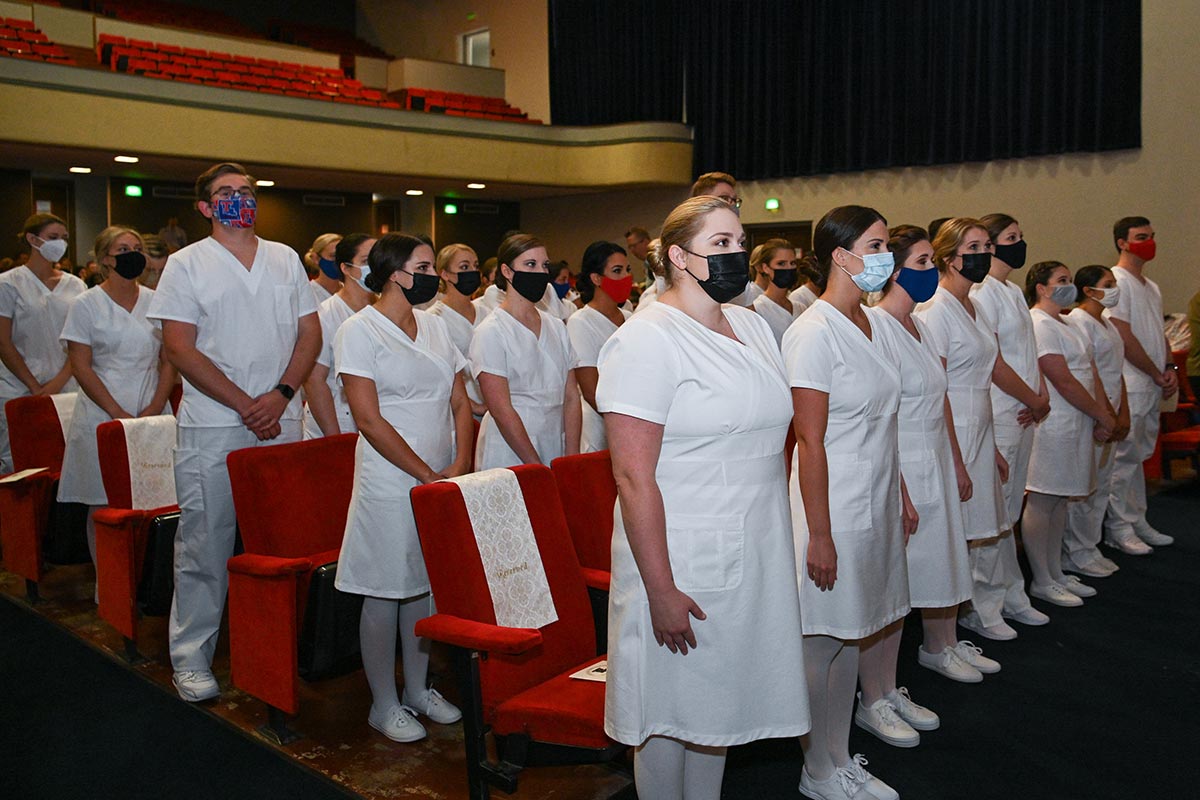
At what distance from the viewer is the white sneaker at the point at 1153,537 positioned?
565 cm

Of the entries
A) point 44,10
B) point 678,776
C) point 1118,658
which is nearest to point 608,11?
point 44,10

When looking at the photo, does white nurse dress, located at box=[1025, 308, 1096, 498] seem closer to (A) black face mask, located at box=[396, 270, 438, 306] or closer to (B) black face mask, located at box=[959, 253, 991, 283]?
(B) black face mask, located at box=[959, 253, 991, 283]

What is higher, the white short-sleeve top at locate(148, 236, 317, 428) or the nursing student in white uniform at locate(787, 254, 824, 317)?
the nursing student in white uniform at locate(787, 254, 824, 317)

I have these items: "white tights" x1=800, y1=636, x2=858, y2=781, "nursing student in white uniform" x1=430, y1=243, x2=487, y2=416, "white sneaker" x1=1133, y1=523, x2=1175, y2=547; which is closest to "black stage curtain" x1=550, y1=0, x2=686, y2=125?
"nursing student in white uniform" x1=430, y1=243, x2=487, y2=416

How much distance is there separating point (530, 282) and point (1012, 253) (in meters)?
2.12

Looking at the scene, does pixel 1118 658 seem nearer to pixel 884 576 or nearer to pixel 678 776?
pixel 884 576

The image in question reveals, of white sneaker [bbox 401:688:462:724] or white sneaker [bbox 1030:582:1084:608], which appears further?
white sneaker [bbox 1030:582:1084:608]

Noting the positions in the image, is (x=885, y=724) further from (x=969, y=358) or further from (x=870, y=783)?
(x=969, y=358)

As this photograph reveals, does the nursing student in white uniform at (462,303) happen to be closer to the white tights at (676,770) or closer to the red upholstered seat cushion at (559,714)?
the red upholstered seat cushion at (559,714)

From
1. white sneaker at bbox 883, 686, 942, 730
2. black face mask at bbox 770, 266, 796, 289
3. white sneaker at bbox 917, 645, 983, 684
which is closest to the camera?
white sneaker at bbox 883, 686, 942, 730

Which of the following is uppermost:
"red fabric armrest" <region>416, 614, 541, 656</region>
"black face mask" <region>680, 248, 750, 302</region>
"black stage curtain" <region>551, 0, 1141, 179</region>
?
"black stage curtain" <region>551, 0, 1141, 179</region>

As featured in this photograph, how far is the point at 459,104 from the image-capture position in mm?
15125

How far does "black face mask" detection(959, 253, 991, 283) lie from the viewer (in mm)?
3799

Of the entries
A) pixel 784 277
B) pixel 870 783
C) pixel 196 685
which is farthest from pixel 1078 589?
pixel 196 685
